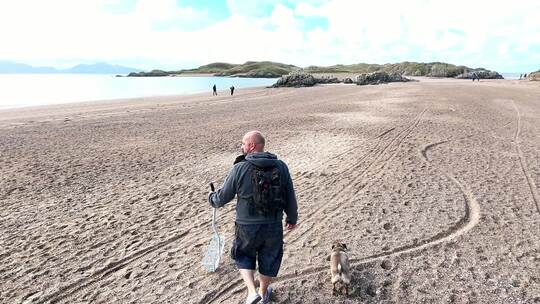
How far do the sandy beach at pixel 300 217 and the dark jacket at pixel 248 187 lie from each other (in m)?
1.49

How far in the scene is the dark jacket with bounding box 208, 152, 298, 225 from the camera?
4.38m

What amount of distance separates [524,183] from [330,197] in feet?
17.8

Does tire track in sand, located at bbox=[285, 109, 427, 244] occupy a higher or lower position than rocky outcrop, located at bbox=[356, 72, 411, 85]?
lower

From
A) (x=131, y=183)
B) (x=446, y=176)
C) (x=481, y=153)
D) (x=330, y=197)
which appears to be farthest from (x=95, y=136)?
(x=481, y=153)

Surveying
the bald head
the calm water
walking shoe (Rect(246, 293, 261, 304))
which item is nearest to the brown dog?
walking shoe (Rect(246, 293, 261, 304))

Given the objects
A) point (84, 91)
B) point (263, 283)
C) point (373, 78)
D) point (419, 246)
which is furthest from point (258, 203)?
point (84, 91)

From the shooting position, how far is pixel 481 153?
13938 mm

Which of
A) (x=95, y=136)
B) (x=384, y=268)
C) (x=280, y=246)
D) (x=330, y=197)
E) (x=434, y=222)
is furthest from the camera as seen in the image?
(x=95, y=136)

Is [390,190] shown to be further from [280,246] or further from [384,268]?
[280,246]

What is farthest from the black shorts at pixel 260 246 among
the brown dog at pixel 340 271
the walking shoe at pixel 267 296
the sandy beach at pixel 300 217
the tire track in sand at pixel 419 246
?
the brown dog at pixel 340 271

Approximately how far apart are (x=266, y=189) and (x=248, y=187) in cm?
22

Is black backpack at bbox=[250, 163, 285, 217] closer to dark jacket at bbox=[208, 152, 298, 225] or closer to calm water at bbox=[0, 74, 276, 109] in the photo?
dark jacket at bbox=[208, 152, 298, 225]

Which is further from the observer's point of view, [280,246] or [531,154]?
[531,154]

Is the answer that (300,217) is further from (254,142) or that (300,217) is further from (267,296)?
(254,142)
